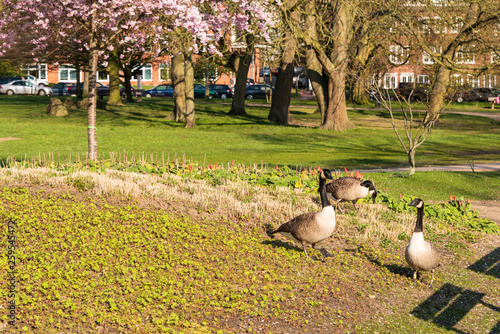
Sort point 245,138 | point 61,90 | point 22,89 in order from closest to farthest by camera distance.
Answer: point 245,138, point 22,89, point 61,90

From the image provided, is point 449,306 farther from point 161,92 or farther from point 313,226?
point 161,92

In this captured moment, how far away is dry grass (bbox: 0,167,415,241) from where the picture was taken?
10.2 metres

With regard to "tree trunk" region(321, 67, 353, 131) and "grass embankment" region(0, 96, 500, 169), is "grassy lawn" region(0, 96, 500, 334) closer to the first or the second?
"grass embankment" region(0, 96, 500, 169)

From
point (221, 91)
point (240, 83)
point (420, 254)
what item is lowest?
point (420, 254)

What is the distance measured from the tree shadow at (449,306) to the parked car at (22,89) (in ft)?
186

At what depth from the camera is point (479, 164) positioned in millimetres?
20422

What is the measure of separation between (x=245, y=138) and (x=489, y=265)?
1824 centimetres

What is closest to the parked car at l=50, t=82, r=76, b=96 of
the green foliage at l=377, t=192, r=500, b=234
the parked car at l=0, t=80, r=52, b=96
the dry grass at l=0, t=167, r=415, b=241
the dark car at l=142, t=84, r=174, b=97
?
the parked car at l=0, t=80, r=52, b=96

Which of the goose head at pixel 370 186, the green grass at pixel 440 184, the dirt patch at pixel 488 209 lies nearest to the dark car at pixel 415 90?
the green grass at pixel 440 184

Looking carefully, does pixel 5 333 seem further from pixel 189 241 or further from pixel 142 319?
pixel 189 241

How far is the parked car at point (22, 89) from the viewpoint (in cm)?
5822

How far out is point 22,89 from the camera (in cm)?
5878

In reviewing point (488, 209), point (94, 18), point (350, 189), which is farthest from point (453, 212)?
point (94, 18)

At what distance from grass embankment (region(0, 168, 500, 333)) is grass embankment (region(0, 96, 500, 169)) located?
4875mm
